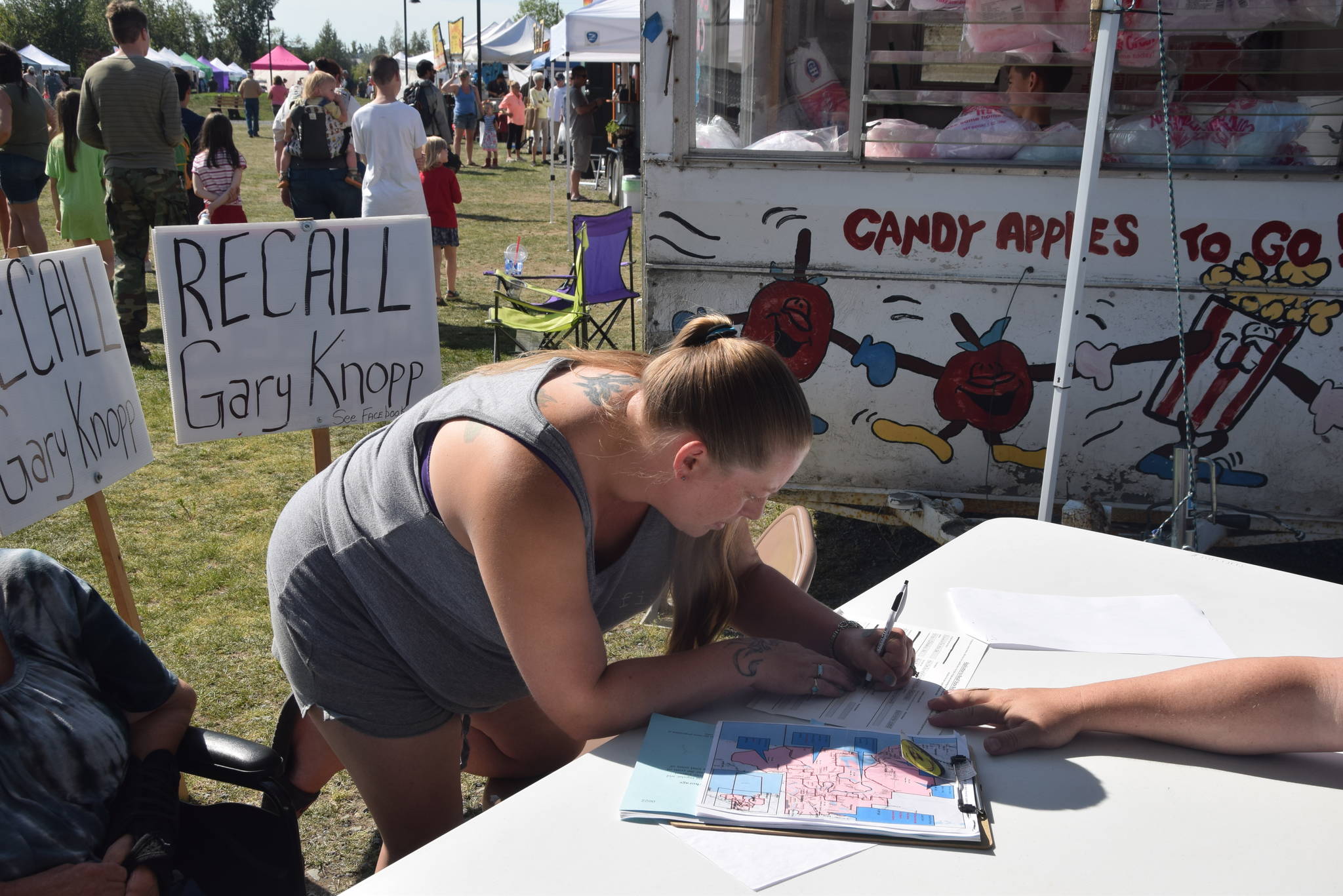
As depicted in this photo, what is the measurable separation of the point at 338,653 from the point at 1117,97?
10.3ft

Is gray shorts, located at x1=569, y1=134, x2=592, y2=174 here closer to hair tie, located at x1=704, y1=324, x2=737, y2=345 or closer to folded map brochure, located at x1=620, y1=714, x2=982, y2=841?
hair tie, located at x1=704, y1=324, x2=737, y2=345

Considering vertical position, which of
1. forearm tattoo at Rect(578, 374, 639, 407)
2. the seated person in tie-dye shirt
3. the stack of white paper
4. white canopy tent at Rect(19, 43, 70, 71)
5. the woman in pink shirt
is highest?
white canopy tent at Rect(19, 43, 70, 71)

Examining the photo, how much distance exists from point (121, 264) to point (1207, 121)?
572 centimetres

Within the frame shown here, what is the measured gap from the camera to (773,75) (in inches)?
154

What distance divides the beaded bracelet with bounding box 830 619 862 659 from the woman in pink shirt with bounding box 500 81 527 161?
20286 millimetres

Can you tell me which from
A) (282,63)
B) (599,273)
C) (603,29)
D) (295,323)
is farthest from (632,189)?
(282,63)

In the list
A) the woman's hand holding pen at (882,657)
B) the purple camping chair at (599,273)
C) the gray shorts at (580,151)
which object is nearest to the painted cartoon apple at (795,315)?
the woman's hand holding pen at (882,657)

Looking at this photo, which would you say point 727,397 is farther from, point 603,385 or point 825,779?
point 825,779

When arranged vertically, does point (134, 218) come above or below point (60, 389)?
above

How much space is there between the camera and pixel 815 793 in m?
1.35

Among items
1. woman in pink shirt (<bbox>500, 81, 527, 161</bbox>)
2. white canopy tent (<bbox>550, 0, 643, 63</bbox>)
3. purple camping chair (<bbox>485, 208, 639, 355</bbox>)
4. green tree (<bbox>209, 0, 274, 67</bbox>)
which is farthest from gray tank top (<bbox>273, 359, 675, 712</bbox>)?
green tree (<bbox>209, 0, 274, 67</bbox>)

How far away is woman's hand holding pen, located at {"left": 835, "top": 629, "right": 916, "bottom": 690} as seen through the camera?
166cm

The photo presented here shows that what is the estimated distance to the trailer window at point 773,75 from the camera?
3.59 metres

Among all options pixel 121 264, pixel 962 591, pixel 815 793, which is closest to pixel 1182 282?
pixel 962 591
